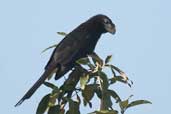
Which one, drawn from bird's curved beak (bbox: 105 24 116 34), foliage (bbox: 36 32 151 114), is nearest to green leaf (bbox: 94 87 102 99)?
foliage (bbox: 36 32 151 114)

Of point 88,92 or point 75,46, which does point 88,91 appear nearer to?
point 88,92

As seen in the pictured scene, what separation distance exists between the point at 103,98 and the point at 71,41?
5.96 feet

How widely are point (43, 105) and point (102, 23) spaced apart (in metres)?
2.06

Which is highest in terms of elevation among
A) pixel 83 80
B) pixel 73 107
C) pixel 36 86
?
pixel 83 80

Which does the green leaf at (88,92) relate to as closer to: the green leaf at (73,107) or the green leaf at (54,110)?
the green leaf at (73,107)

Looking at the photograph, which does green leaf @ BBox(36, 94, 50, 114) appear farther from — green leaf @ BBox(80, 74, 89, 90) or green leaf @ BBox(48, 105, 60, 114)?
green leaf @ BBox(80, 74, 89, 90)

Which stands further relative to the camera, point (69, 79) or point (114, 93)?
point (69, 79)

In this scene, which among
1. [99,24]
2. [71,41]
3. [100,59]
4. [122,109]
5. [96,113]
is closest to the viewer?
[96,113]

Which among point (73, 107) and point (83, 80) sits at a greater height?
point (83, 80)

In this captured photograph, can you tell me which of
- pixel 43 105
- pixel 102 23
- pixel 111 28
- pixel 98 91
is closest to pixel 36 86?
pixel 43 105

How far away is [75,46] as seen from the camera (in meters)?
4.68

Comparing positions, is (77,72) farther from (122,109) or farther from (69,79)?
(122,109)

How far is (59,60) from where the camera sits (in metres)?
4.36

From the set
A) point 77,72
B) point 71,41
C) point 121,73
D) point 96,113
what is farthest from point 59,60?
point 96,113
